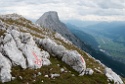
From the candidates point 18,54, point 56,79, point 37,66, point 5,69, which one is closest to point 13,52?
point 18,54

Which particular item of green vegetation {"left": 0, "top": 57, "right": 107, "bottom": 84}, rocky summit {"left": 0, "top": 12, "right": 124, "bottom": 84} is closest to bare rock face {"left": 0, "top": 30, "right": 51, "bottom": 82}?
rocky summit {"left": 0, "top": 12, "right": 124, "bottom": 84}

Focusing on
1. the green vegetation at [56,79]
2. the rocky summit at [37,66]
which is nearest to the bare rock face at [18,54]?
the rocky summit at [37,66]

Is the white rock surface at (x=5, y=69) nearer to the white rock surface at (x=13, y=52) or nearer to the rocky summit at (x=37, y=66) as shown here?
the rocky summit at (x=37, y=66)

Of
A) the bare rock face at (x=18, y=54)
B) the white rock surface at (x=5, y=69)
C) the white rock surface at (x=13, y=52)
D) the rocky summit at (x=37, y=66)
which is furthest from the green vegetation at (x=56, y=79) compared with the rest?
the white rock surface at (x=13, y=52)

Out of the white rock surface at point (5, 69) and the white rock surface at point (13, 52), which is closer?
the white rock surface at point (5, 69)

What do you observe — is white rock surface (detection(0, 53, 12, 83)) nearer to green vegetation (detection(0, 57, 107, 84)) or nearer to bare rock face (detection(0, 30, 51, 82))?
bare rock face (detection(0, 30, 51, 82))

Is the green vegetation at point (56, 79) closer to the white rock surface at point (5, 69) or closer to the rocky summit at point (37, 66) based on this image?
the rocky summit at point (37, 66)

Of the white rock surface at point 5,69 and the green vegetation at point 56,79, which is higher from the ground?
the white rock surface at point 5,69

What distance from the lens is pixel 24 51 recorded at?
45156mm

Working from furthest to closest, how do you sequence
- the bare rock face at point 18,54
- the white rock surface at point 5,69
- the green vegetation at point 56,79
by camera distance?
1. the bare rock face at point 18,54
2. the green vegetation at point 56,79
3. the white rock surface at point 5,69

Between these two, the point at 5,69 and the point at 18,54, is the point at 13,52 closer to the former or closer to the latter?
the point at 18,54

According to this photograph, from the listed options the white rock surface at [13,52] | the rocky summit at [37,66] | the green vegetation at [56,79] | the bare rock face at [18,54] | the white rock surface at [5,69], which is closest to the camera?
the white rock surface at [5,69]

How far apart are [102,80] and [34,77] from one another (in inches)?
506

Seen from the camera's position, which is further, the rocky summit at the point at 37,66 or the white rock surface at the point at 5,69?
the rocky summit at the point at 37,66
